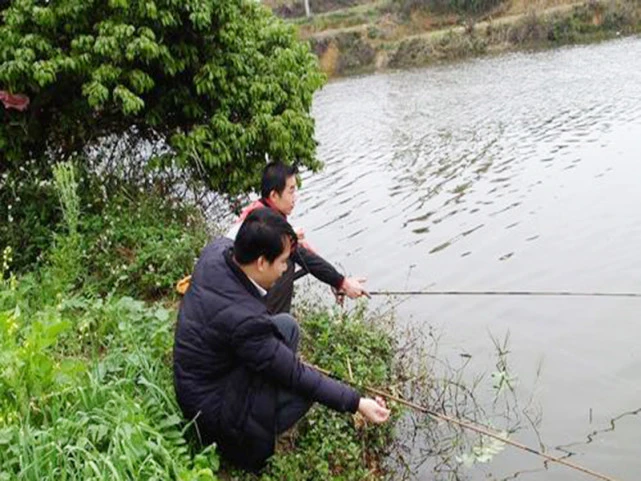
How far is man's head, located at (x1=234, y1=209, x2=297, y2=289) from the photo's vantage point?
3619 mm

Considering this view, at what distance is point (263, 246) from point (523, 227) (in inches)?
276

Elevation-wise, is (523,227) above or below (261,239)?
below

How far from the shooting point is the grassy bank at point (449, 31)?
37156 millimetres

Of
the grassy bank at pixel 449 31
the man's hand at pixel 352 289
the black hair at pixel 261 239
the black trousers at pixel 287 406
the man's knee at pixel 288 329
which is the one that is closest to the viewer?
the black hair at pixel 261 239

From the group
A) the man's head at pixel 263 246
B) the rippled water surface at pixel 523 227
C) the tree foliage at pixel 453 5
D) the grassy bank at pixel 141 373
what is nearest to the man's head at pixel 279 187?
the grassy bank at pixel 141 373

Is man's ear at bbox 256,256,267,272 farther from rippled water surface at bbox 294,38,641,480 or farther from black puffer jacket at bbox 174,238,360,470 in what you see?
rippled water surface at bbox 294,38,641,480

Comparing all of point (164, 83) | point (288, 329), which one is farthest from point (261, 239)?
point (164, 83)

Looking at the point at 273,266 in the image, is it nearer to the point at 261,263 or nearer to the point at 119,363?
the point at 261,263

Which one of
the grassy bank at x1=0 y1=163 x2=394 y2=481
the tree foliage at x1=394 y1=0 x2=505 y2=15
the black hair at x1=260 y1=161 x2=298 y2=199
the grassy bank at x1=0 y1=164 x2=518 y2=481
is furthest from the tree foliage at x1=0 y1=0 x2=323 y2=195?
the tree foliage at x1=394 y1=0 x2=505 y2=15

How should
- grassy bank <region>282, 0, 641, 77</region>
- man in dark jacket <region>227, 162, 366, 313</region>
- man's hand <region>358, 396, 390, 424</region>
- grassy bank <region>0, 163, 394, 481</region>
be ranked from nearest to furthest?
1. grassy bank <region>0, 163, 394, 481</region>
2. man's hand <region>358, 396, 390, 424</region>
3. man in dark jacket <region>227, 162, 366, 313</region>
4. grassy bank <region>282, 0, 641, 77</region>

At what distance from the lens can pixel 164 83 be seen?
7.59 m

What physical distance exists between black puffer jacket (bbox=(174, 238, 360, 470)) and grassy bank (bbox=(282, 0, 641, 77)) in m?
35.4

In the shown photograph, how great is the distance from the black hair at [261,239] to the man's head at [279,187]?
1.62 meters

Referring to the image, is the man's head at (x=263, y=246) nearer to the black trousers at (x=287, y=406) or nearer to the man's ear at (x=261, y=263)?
the man's ear at (x=261, y=263)
